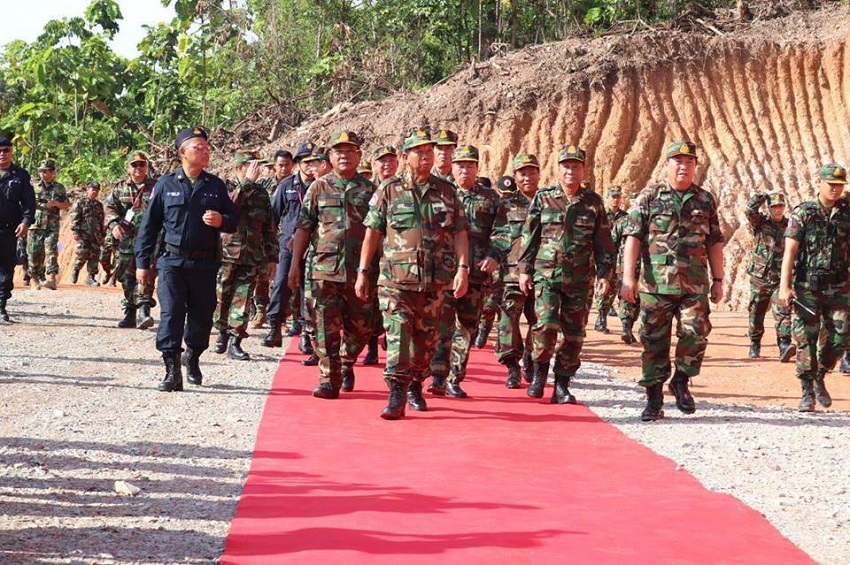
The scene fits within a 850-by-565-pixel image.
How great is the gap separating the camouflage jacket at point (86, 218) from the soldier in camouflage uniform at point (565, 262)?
17.2 m

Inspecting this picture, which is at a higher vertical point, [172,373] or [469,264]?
[469,264]

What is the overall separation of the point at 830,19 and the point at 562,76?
7041 mm

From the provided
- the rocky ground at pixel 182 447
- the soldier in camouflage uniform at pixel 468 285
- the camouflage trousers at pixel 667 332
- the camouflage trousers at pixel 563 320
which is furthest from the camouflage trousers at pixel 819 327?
the soldier in camouflage uniform at pixel 468 285

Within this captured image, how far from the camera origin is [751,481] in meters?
7.38

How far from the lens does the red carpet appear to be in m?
5.60

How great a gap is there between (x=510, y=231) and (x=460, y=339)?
5.38 ft

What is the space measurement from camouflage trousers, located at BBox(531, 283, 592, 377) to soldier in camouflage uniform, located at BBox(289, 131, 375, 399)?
1.46m

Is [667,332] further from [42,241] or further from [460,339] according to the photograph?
[42,241]

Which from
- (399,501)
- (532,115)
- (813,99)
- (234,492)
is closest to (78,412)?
(234,492)

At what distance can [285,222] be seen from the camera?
14.1 metres

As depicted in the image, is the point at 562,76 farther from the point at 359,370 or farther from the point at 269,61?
the point at 359,370

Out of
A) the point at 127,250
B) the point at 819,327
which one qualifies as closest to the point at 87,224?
the point at 127,250

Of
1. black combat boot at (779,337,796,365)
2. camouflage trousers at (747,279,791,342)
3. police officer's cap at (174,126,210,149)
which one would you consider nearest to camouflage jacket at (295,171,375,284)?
police officer's cap at (174,126,210,149)

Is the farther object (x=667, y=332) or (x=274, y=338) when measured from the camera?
(x=274, y=338)
